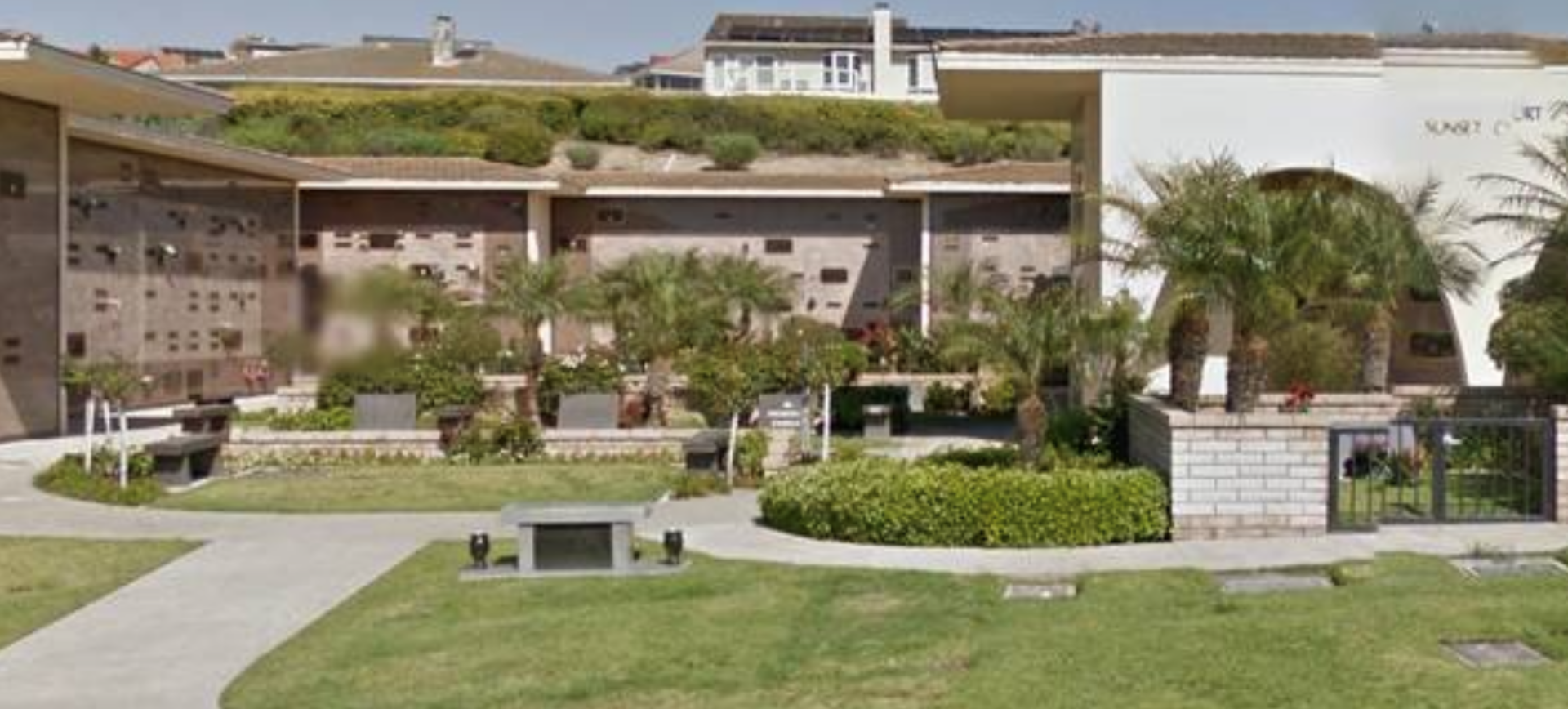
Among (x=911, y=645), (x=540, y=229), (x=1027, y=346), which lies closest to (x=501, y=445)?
(x=1027, y=346)

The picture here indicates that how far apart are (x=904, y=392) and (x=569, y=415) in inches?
262

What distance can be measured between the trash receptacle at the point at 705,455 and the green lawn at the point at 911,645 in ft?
23.9

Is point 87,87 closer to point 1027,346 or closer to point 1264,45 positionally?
point 1027,346

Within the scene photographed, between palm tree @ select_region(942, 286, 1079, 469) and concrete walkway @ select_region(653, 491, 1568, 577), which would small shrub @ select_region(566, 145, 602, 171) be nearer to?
Result: palm tree @ select_region(942, 286, 1079, 469)

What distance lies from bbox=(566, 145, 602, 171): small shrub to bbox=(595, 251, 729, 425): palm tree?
2869 cm

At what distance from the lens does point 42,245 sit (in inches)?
1010

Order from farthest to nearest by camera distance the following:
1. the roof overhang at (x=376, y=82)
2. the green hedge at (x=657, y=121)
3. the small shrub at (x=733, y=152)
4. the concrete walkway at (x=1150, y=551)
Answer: the roof overhang at (x=376, y=82), the green hedge at (x=657, y=121), the small shrub at (x=733, y=152), the concrete walkway at (x=1150, y=551)

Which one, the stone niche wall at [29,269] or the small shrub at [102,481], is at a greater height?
the stone niche wall at [29,269]

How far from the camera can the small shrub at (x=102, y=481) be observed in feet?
59.6

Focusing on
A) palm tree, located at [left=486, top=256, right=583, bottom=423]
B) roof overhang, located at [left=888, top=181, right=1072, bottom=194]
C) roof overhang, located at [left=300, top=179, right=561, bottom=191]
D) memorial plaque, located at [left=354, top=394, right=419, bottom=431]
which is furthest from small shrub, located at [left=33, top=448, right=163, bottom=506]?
roof overhang, located at [left=888, top=181, right=1072, bottom=194]

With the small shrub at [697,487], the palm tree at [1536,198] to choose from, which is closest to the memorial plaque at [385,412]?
the small shrub at [697,487]

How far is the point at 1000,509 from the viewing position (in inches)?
553

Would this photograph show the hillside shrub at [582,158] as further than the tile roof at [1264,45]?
Yes

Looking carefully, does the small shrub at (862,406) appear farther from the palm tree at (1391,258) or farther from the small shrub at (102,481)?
the small shrub at (102,481)
